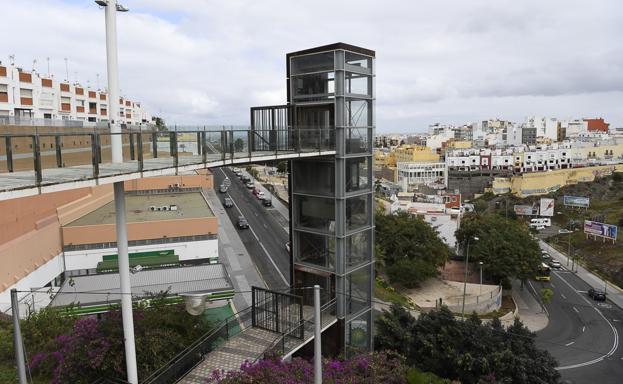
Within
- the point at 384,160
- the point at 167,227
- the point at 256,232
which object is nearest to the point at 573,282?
the point at 256,232

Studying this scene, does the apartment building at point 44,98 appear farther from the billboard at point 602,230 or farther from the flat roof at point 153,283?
the billboard at point 602,230

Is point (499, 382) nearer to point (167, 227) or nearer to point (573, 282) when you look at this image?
point (167, 227)

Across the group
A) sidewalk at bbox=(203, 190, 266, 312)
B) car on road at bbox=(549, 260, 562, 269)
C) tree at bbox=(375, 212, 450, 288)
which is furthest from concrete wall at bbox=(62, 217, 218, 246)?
car on road at bbox=(549, 260, 562, 269)

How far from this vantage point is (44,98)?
5253cm

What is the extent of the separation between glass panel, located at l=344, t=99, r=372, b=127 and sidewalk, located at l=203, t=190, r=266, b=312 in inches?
646

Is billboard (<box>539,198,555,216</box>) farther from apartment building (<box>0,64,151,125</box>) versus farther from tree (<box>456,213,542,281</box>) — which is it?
apartment building (<box>0,64,151,125</box>)

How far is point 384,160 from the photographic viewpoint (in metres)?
146

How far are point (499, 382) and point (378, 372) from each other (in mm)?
4723

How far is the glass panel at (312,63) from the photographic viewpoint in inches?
561

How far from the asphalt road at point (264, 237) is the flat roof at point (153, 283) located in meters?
9.01

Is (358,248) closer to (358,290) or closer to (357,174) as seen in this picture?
(358,290)

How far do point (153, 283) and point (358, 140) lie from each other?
639 inches

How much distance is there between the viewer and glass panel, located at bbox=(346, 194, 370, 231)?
48.2 ft

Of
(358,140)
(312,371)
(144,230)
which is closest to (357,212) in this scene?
(358,140)
